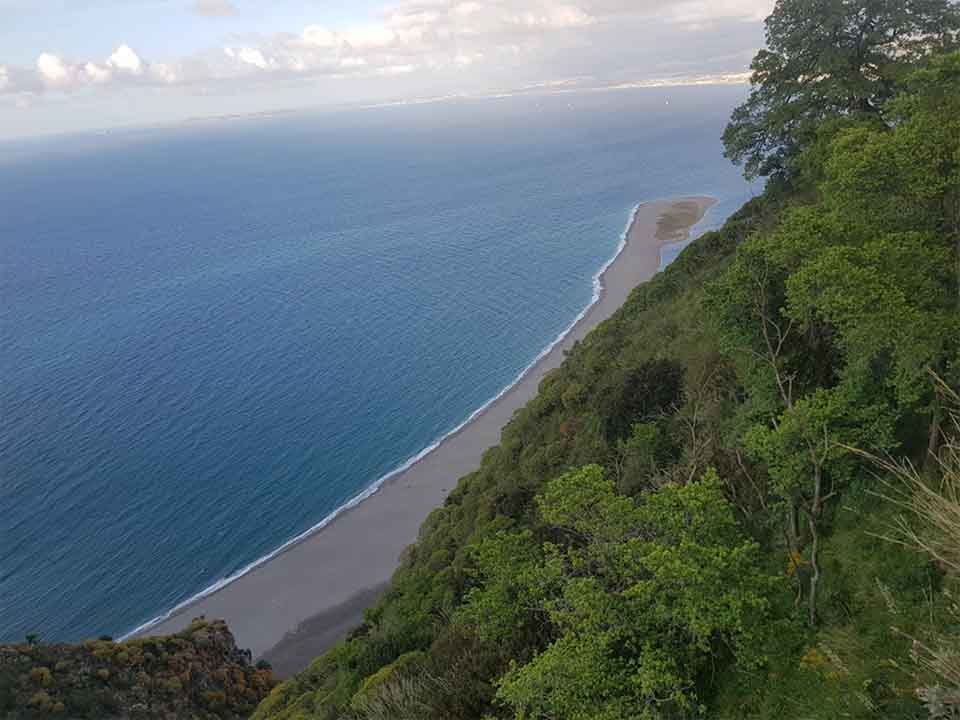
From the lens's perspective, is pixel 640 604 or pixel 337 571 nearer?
pixel 640 604

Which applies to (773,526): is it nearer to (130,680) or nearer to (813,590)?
(813,590)

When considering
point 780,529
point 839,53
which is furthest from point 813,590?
point 839,53

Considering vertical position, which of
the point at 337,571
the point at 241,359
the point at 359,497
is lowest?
the point at 337,571

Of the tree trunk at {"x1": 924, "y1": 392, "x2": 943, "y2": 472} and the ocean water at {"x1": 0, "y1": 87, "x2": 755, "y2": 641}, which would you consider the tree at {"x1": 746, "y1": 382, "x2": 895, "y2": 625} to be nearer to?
the tree trunk at {"x1": 924, "y1": 392, "x2": 943, "y2": 472}

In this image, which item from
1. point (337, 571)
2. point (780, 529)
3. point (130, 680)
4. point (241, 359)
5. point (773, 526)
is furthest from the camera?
point (241, 359)

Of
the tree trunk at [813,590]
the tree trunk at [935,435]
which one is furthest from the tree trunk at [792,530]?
the tree trunk at [935,435]

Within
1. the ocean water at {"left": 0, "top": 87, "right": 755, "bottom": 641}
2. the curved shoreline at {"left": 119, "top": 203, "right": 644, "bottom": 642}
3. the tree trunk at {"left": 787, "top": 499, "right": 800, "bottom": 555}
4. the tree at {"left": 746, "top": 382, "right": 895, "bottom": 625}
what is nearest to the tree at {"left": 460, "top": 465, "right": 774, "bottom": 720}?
the tree at {"left": 746, "top": 382, "right": 895, "bottom": 625}

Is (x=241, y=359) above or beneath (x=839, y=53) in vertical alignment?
beneath
